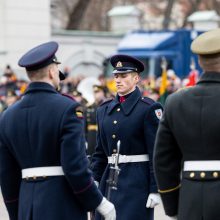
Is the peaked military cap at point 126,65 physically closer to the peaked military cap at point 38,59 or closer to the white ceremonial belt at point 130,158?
the white ceremonial belt at point 130,158

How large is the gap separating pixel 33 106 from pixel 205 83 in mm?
1125

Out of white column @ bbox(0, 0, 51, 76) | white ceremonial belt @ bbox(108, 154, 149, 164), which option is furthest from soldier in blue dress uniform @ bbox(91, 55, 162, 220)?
white column @ bbox(0, 0, 51, 76)

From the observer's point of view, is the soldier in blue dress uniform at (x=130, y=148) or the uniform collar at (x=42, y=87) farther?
the soldier in blue dress uniform at (x=130, y=148)

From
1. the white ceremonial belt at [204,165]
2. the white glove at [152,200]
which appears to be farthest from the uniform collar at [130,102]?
the white ceremonial belt at [204,165]

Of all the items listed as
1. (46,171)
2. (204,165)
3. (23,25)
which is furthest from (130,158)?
(23,25)

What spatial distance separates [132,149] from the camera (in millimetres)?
7566

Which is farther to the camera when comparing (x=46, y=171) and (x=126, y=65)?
(x=126, y=65)

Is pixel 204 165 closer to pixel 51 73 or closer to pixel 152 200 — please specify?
pixel 51 73

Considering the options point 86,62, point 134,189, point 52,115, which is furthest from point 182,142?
point 86,62

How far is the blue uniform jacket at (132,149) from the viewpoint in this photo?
754cm

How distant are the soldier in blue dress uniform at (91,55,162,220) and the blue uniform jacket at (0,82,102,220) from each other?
153 cm

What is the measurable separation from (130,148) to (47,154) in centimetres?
182

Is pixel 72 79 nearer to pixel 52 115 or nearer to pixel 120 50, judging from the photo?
pixel 120 50

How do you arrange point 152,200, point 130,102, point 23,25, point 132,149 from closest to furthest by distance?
point 152,200, point 132,149, point 130,102, point 23,25
